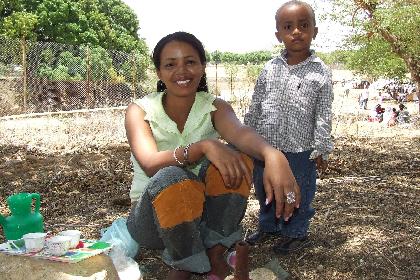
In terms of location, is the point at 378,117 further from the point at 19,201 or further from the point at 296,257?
the point at 19,201

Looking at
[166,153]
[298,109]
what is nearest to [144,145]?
[166,153]

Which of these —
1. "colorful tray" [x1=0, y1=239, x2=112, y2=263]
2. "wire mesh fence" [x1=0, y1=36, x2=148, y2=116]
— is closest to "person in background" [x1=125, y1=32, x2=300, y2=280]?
"colorful tray" [x1=0, y1=239, x2=112, y2=263]

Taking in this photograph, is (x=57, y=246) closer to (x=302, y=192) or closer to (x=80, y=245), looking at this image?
(x=80, y=245)

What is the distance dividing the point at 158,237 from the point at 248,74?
10217 millimetres

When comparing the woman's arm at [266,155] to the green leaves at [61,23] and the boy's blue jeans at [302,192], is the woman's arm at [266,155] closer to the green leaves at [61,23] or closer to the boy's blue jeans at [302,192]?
the boy's blue jeans at [302,192]

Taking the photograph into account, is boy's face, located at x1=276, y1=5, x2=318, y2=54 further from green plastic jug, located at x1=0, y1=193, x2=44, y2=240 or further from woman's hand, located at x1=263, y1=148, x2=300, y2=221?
green plastic jug, located at x1=0, y1=193, x2=44, y2=240

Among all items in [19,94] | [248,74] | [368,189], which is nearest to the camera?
[368,189]

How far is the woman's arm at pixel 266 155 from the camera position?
1796 millimetres

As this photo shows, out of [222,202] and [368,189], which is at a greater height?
[222,202]

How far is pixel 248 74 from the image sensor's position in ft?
39.7

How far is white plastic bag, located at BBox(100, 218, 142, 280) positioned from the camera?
211cm

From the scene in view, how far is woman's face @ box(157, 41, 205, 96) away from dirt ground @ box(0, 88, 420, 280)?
1.04 meters

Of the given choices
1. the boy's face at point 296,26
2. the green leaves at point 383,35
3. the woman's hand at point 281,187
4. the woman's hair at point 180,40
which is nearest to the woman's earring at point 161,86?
the woman's hair at point 180,40

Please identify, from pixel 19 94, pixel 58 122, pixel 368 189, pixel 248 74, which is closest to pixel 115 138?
pixel 58 122
